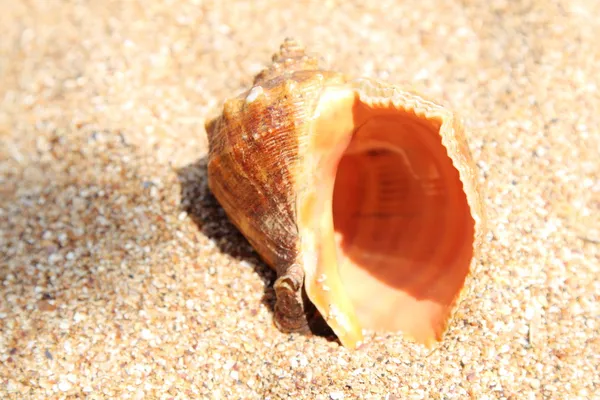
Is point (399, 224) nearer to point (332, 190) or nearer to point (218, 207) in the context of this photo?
point (332, 190)

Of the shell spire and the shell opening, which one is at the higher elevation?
the shell spire

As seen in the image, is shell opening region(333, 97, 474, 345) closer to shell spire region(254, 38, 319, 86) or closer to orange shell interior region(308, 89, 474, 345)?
orange shell interior region(308, 89, 474, 345)

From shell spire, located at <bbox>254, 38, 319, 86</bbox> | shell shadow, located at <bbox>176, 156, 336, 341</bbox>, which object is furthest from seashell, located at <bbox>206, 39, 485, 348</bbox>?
shell shadow, located at <bbox>176, 156, 336, 341</bbox>

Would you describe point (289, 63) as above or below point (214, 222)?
above

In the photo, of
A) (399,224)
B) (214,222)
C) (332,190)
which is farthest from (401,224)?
(214,222)

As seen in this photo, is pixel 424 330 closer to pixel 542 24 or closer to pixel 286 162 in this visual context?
pixel 286 162
